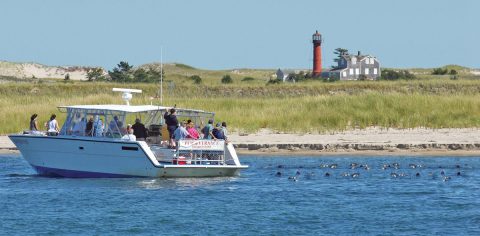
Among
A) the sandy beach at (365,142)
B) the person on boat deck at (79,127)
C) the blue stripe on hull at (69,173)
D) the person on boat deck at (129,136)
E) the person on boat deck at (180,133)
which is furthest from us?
the sandy beach at (365,142)

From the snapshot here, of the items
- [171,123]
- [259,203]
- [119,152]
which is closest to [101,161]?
[119,152]

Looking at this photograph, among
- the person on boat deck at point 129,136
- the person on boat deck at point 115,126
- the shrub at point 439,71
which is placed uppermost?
the shrub at point 439,71

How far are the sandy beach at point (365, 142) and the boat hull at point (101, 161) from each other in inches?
365

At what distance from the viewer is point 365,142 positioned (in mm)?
41844

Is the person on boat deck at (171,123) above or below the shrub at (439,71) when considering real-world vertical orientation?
below

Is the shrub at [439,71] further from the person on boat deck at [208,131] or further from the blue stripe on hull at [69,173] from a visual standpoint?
the blue stripe on hull at [69,173]

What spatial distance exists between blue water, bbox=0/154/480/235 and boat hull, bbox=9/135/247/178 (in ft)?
0.82

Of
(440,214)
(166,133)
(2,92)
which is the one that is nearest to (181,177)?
(166,133)

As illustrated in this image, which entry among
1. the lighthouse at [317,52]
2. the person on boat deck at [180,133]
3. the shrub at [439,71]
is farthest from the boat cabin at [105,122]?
the shrub at [439,71]

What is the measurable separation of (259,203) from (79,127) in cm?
580

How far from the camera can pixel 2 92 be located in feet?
234

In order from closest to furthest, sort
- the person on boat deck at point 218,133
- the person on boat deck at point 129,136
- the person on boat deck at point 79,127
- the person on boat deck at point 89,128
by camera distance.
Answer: the person on boat deck at point 129,136 → the person on boat deck at point 89,128 → the person on boat deck at point 79,127 → the person on boat deck at point 218,133

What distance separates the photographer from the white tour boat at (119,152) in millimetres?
31000

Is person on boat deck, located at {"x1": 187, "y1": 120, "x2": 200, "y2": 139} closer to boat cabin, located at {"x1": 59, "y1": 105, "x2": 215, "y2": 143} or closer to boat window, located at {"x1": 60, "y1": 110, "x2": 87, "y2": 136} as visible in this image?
boat cabin, located at {"x1": 59, "y1": 105, "x2": 215, "y2": 143}
